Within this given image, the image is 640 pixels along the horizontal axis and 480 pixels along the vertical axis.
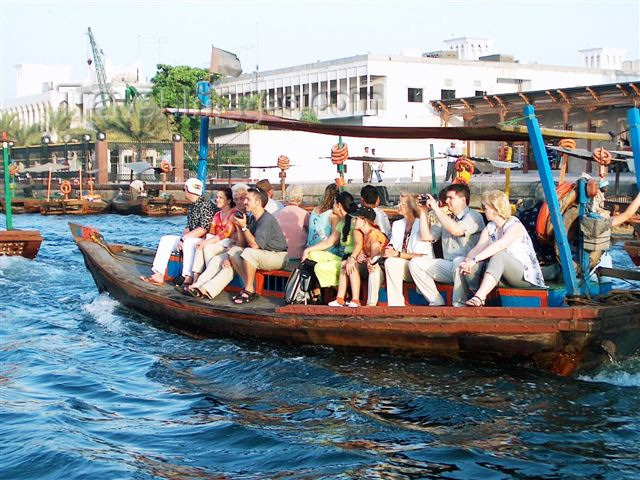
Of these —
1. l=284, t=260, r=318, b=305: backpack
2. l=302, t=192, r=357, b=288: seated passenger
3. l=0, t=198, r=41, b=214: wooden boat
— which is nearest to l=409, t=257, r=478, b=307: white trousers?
l=302, t=192, r=357, b=288: seated passenger

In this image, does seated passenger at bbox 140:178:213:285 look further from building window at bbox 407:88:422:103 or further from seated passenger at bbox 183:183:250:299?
building window at bbox 407:88:422:103

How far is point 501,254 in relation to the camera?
885 cm

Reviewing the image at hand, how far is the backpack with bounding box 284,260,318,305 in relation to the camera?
10297 mm

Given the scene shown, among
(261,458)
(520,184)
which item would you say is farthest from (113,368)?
(520,184)

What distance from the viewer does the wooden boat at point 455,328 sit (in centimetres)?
845

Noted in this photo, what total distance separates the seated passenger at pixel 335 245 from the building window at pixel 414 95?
1884 inches

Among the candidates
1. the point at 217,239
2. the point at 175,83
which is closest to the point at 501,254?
the point at 217,239

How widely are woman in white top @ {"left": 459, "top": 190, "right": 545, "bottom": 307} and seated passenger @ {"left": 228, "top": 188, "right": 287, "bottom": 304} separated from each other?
9.17 ft

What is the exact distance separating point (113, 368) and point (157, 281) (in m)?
2.73

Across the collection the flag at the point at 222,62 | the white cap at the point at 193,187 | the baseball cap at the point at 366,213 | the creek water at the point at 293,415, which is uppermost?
the flag at the point at 222,62

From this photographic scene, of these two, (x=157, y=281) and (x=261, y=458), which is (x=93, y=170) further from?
(x=261, y=458)

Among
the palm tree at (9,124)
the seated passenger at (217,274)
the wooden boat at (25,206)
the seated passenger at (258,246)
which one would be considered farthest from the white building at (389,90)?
the seated passenger at (258,246)

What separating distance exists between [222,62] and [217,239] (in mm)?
3132

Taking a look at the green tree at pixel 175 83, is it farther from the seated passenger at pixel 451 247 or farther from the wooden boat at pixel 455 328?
the seated passenger at pixel 451 247
